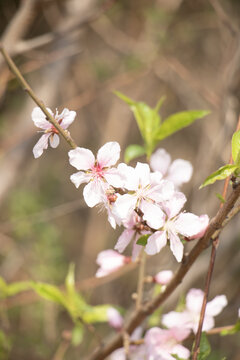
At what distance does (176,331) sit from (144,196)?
0.85ft

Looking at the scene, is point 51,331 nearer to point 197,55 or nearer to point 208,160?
point 208,160

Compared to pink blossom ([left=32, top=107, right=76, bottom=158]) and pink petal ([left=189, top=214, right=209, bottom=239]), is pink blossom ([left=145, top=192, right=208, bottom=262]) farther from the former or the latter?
pink blossom ([left=32, top=107, right=76, bottom=158])

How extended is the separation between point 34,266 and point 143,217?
51.5 inches

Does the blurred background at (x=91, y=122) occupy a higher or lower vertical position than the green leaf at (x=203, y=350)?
higher

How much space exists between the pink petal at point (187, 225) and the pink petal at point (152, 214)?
0.03 m

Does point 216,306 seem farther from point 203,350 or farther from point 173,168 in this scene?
point 173,168

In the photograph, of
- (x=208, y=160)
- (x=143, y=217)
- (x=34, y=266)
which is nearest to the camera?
(x=143, y=217)

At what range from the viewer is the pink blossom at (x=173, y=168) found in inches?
27.8

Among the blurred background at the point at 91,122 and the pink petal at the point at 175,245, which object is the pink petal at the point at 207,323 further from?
the blurred background at the point at 91,122

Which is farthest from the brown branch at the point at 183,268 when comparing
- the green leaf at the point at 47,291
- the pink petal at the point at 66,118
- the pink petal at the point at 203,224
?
the pink petal at the point at 66,118

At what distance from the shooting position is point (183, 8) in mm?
2129

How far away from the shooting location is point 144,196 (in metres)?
0.52

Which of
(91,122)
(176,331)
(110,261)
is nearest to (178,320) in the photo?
(176,331)

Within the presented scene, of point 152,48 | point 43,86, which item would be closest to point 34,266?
point 43,86
